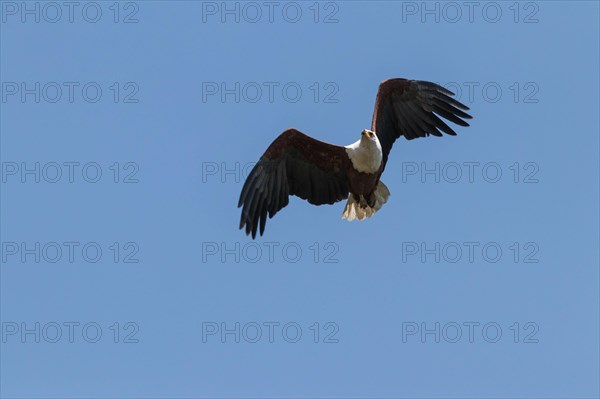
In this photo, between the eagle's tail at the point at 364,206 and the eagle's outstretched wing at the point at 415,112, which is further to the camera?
the eagle's tail at the point at 364,206

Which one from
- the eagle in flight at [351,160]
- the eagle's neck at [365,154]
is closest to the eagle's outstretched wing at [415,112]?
the eagle in flight at [351,160]

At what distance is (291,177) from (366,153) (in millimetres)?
1120

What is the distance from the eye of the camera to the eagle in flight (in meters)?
15.4

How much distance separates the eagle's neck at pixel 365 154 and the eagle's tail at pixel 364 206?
981 mm

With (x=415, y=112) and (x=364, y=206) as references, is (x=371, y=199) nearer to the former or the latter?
(x=364, y=206)

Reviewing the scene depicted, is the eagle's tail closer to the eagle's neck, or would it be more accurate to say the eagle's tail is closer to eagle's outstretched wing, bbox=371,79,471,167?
eagle's outstretched wing, bbox=371,79,471,167

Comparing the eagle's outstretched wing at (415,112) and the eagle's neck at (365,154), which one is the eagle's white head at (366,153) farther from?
A: the eagle's outstretched wing at (415,112)

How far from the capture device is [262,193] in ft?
50.6

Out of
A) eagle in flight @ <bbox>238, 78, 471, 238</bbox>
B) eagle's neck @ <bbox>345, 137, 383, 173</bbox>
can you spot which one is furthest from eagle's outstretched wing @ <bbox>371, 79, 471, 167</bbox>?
eagle's neck @ <bbox>345, 137, 383, 173</bbox>

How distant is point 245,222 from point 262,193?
0.48 meters

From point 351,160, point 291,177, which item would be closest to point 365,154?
point 351,160

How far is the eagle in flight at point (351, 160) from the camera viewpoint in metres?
15.4

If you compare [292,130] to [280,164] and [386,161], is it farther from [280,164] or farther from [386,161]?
[386,161]

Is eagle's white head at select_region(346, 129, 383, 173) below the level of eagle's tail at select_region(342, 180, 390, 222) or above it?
above
